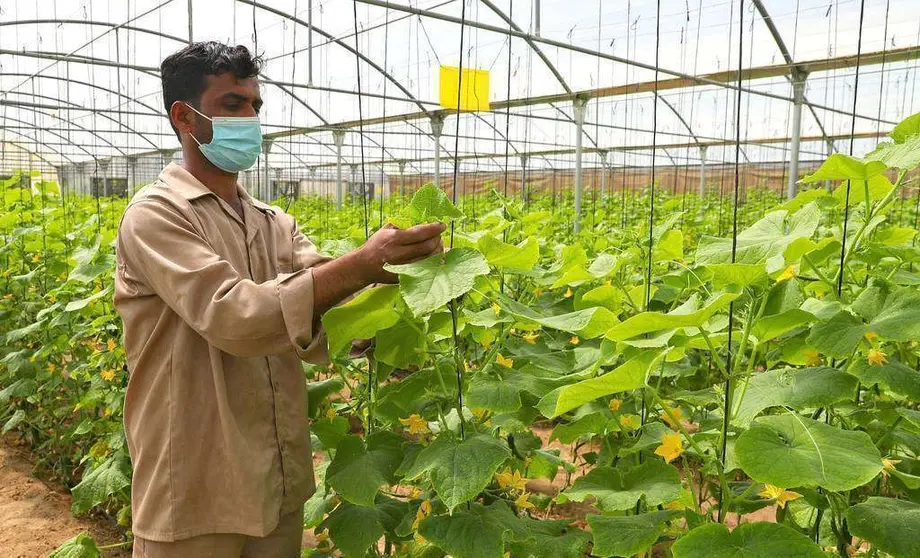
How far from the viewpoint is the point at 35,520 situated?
3.36 m

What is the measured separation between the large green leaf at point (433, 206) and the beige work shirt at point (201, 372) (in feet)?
0.89

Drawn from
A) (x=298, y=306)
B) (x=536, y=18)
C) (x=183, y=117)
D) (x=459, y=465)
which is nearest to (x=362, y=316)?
(x=298, y=306)

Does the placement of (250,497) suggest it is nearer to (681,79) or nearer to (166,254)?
(166,254)

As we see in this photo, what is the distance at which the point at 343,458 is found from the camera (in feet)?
5.60

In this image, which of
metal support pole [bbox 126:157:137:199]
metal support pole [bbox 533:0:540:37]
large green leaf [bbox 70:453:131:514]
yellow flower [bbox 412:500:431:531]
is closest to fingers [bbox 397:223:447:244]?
yellow flower [bbox 412:500:431:531]

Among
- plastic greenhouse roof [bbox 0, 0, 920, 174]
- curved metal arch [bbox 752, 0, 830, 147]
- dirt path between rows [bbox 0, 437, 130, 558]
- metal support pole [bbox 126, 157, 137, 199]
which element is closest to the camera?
dirt path between rows [bbox 0, 437, 130, 558]

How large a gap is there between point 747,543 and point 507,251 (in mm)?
687

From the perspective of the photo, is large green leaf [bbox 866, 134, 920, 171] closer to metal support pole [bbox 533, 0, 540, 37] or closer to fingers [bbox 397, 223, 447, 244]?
fingers [bbox 397, 223, 447, 244]

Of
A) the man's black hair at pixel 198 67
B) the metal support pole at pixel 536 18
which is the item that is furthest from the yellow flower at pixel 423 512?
the metal support pole at pixel 536 18

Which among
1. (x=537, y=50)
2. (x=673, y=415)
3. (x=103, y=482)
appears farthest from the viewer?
(x=537, y=50)

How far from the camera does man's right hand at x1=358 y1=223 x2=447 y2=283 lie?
1.38 metres

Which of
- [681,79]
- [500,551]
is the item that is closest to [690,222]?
[681,79]

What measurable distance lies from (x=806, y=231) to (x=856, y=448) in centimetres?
41

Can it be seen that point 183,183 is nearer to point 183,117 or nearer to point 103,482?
point 183,117
